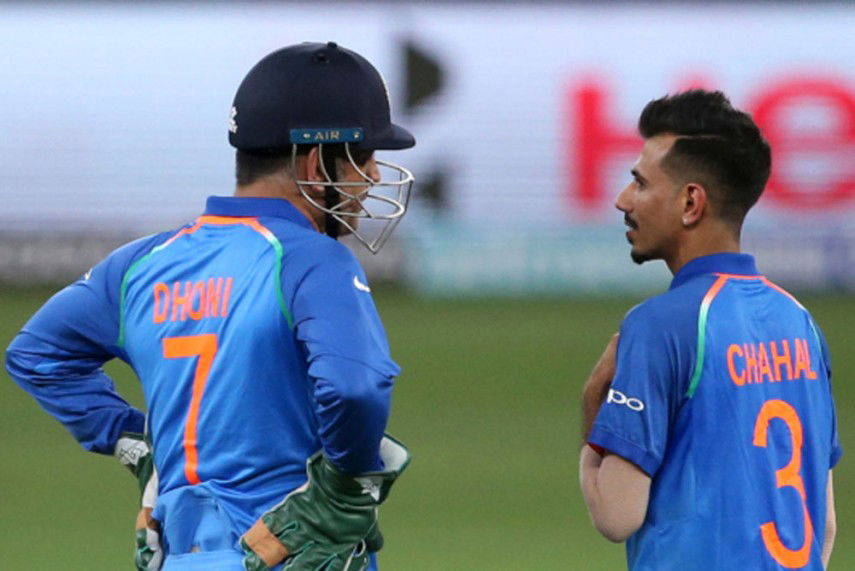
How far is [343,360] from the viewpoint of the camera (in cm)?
269

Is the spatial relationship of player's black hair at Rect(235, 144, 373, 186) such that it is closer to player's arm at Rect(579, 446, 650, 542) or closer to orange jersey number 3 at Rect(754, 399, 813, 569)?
player's arm at Rect(579, 446, 650, 542)

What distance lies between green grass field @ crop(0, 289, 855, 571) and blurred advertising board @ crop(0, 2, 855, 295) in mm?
479

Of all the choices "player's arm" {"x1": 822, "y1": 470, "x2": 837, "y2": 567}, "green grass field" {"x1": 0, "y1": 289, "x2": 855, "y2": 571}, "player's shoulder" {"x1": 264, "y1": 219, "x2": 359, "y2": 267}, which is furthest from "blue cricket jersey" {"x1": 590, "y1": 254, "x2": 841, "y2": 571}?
"green grass field" {"x1": 0, "y1": 289, "x2": 855, "y2": 571}

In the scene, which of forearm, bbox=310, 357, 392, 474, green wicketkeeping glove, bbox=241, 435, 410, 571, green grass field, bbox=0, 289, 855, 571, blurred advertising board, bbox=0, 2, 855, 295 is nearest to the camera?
forearm, bbox=310, 357, 392, 474

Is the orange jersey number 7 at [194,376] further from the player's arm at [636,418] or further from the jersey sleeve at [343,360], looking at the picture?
the player's arm at [636,418]

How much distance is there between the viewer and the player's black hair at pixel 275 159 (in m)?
3.00

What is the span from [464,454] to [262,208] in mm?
5763

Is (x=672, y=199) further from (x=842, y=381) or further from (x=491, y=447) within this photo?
(x=842, y=381)

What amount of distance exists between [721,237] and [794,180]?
10262mm

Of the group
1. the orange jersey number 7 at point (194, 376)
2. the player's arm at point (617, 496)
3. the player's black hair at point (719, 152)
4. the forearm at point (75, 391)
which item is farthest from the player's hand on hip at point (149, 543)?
the player's black hair at point (719, 152)

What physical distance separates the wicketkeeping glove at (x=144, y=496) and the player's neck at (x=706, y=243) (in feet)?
3.61

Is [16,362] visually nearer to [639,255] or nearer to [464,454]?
[639,255]

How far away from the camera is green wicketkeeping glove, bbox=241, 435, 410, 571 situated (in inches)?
110

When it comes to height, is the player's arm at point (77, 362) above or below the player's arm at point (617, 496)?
above
